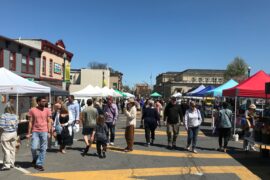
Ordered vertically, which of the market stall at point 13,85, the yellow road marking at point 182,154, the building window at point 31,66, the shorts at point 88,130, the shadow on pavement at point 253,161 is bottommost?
the shadow on pavement at point 253,161

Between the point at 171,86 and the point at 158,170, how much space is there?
147957 millimetres

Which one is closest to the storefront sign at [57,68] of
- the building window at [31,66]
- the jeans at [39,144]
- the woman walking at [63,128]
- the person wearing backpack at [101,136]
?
the building window at [31,66]

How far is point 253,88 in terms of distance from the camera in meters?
17.1

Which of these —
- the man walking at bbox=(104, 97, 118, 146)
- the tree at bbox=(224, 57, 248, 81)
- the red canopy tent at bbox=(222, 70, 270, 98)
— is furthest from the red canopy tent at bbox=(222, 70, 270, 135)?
the tree at bbox=(224, 57, 248, 81)

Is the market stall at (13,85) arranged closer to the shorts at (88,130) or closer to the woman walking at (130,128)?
the shorts at (88,130)

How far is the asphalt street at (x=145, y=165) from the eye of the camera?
8.39m

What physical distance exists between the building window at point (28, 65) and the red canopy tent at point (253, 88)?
22.1 meters

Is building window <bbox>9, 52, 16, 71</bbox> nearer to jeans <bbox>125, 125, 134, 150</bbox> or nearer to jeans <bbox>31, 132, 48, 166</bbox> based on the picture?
jeans <bbox>125, 125, 134, 150</bbox>

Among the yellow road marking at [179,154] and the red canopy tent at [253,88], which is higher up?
the red canopy tent at [253,88]

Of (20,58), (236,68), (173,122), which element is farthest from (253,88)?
(236,68)

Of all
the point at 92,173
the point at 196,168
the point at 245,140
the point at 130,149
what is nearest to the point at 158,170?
the point at 196,168

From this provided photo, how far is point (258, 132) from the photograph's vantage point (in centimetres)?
1128

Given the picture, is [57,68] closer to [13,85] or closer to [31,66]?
[31,66]

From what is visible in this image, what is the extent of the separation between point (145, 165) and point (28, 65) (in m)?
27.0
